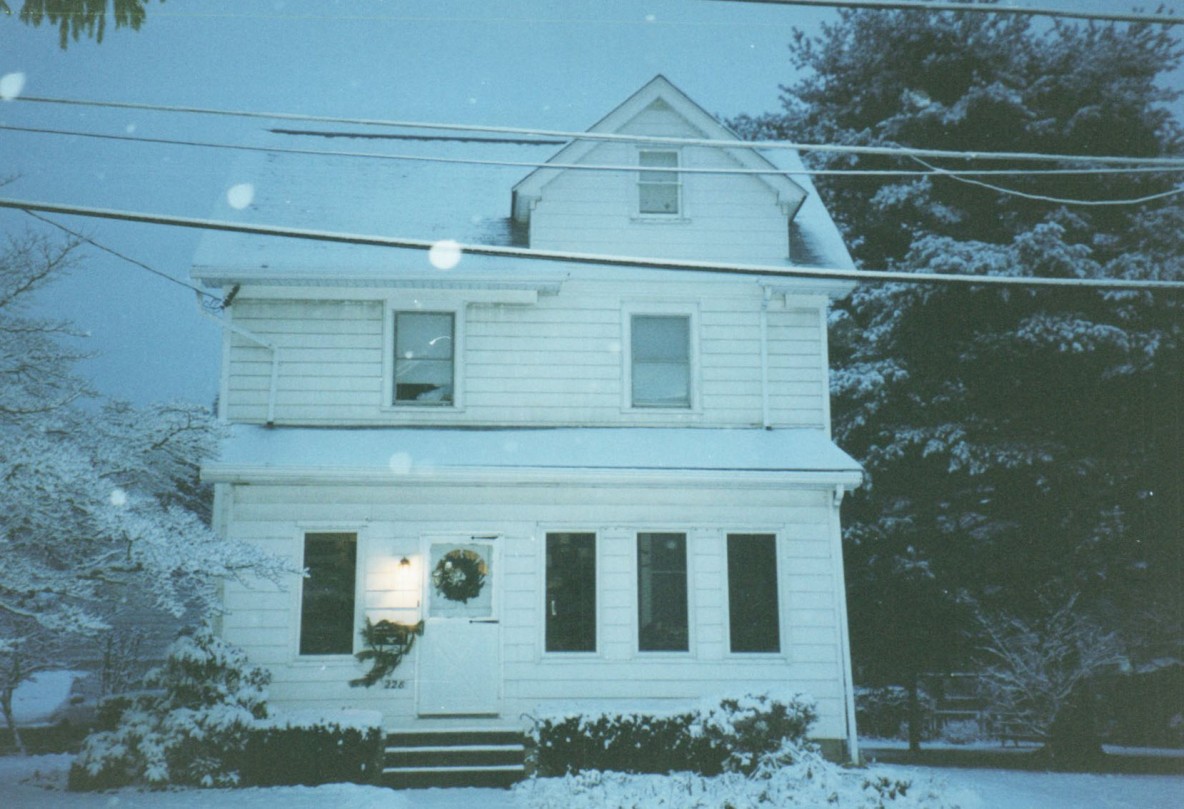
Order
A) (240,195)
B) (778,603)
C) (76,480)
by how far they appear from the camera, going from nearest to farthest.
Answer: (76,480), (778,603), (240,195)

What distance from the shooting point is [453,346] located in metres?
12.6

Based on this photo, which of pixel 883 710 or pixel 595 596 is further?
pixel 883 710

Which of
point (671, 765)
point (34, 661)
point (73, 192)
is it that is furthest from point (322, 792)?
point (73, 192)

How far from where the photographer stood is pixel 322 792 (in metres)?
9.42

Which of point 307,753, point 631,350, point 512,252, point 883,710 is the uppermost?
point 631,350

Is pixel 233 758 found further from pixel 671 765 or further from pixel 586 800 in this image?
pixel 671 765

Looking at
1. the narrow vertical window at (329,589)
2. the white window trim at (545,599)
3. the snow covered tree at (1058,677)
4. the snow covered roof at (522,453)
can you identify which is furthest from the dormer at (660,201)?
the snow covered tree at (1058,677)

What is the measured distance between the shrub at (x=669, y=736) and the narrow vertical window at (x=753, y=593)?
5.34 ft

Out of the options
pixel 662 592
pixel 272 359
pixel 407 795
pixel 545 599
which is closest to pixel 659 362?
pixel 662 592

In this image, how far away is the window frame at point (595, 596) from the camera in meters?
11.6

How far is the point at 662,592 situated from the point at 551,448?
7.59 ft

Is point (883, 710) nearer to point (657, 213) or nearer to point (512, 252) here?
point (657, 213)

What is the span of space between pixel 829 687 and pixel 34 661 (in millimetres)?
10317

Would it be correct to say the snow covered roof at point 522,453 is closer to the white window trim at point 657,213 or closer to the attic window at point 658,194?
the white window trim at point 657,213
